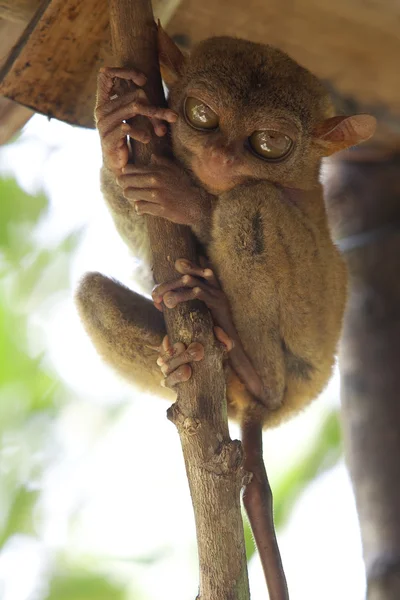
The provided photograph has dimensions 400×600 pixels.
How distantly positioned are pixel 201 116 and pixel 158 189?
0.48 meters

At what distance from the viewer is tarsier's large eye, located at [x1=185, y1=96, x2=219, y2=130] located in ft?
10.6

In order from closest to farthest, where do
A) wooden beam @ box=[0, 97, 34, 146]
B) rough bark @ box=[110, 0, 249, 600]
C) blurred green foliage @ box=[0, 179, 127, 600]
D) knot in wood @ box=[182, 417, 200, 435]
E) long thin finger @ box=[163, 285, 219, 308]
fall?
rough bark @ box=[110, 0, 249, 600]
knot in wood @ box=[182, 417, 200, 435]
long thin finger @ box=[163, 285, 219, 308]
wooden beam @ box=[0, 97, 34, 146]
blurred green foliage @ box=[0, 179, 127, 600]

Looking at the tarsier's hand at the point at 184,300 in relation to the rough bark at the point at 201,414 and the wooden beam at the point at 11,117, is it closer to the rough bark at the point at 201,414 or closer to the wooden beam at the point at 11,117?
the rough bark at the point at 201,414

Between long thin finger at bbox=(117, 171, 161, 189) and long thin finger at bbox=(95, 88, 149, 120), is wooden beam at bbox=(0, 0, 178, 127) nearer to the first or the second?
long thin finger at bbox=(95, 88, 149, 120)

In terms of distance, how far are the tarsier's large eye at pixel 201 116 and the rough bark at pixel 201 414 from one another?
0.30m

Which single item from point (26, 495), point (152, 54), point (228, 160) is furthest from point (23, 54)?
point (26, 495)

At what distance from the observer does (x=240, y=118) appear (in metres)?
3.17

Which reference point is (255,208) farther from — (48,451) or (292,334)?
(48,451)

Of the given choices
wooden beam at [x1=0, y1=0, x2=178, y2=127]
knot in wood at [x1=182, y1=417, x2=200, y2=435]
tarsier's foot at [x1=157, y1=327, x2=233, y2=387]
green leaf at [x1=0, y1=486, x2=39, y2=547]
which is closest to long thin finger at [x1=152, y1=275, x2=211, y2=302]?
tarsier's foot at [x1=157, y1=327, x2=233, y2=387]

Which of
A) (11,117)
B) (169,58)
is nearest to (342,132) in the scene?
(169,58)

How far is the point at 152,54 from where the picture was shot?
9.82ft

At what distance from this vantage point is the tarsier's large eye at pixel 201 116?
127 inches

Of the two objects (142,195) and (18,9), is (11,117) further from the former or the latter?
(142,195)

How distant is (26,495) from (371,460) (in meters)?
3.33
